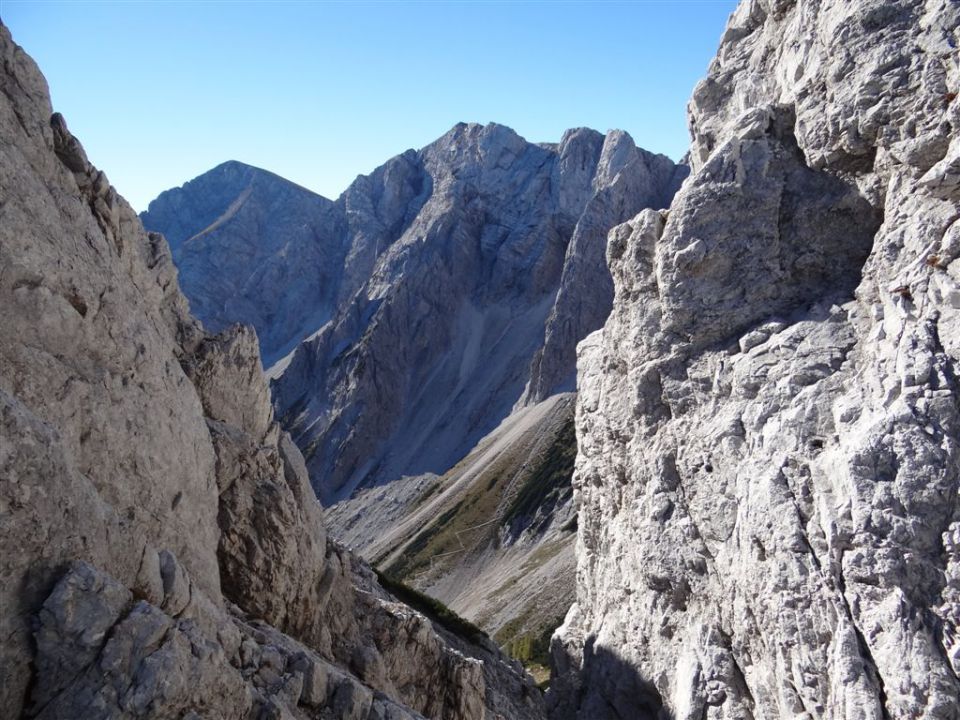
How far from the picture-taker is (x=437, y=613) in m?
50.2

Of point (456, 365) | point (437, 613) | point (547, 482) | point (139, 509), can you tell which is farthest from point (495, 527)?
point (139, 509)

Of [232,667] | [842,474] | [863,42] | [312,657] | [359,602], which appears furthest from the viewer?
[359,602]

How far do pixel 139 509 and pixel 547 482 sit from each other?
105m

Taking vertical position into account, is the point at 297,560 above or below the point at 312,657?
above

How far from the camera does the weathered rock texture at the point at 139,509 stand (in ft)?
41.7

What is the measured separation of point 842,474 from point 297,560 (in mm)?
16714

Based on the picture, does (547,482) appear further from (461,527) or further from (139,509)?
(139,509)

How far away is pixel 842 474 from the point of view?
21.7 metres

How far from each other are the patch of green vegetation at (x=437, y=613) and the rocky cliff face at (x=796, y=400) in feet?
34.6

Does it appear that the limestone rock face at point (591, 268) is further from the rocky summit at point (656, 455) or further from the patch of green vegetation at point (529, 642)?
the rocky summit at point (656, 455)

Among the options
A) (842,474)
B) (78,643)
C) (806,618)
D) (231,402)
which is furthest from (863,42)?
(78,643)

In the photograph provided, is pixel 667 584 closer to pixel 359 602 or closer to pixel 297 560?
pixel 359 602

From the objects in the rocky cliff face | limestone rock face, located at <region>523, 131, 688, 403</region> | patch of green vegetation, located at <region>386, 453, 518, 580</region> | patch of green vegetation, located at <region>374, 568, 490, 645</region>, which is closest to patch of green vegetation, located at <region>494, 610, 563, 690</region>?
patch of green vegetation, located at <region>374, 568, 490, 645</region>

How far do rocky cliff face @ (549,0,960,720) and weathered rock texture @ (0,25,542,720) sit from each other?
10.1 m
